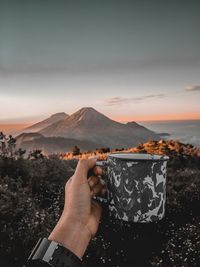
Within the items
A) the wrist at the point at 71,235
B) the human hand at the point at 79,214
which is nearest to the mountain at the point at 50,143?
the human hand at the point at 79,214

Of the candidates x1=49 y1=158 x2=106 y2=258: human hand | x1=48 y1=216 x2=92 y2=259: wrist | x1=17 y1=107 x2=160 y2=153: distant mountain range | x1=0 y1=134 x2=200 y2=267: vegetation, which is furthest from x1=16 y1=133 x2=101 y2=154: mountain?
x1=48 y1=216 x2=92 y2=259: wrist

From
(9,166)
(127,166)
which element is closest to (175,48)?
(9,166)

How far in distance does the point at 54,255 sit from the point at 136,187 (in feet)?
1.41

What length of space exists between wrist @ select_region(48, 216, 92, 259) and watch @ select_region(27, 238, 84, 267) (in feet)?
0.16

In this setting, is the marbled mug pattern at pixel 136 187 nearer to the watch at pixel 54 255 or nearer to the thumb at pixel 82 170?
the thumb at pixel 82 170

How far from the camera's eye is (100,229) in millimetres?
2992

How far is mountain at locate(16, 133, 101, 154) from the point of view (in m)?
6.41

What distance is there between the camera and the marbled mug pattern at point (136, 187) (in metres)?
1.28

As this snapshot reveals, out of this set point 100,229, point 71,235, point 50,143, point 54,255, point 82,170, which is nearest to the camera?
point 54,255

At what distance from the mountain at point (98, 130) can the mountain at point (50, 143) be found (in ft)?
0.49

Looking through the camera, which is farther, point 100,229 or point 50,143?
point 50,143

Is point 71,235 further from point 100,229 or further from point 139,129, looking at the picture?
point 139,129

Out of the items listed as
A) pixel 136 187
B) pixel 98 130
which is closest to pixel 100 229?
pixel 136 187

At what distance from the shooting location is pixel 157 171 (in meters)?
1.30
